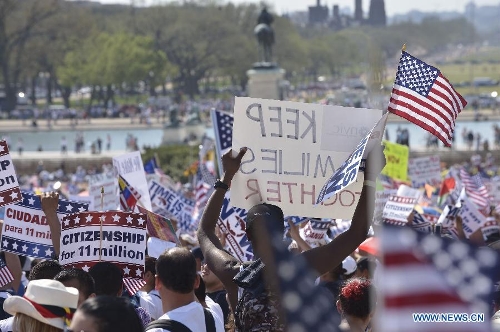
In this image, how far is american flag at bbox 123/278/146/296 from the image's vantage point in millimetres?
6344

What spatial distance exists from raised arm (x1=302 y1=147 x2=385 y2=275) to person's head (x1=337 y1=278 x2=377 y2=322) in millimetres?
530

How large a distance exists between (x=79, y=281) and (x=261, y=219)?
1.02 m

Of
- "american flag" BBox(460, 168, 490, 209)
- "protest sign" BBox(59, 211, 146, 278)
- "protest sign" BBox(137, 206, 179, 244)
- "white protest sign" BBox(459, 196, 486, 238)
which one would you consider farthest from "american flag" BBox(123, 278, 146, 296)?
"american flag" BBox(460, 168, 490, 209)

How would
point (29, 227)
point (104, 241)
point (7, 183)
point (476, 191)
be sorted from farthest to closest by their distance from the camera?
point (476, 191) → point (29, 227) → point (7, 183) → point (104, 241)

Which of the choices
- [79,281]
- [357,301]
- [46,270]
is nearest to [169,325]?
[79,281]

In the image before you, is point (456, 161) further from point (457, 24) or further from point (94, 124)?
point (457, 24)

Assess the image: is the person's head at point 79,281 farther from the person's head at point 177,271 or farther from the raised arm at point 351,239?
the raised arm at point 351,239

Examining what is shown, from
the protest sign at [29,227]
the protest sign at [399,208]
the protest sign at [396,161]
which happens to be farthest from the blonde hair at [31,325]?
the protest sign at [396,161]

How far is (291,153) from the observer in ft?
19.8

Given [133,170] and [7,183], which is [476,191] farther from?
[7,183]

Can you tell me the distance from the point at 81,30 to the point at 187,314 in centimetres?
9044

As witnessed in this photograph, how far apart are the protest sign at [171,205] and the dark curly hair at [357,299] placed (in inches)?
269

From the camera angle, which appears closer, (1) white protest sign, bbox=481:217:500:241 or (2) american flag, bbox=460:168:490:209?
(1) white protest sign, bbox=481:217:500:241

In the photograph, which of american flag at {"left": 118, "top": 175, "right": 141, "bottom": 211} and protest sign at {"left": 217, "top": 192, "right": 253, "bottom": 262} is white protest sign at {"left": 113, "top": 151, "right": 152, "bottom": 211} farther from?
protest sign at {"left": 217, "top": 192, "right": 253, "bottom": 262}
